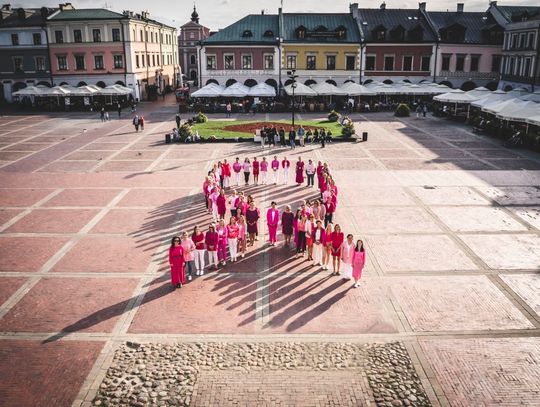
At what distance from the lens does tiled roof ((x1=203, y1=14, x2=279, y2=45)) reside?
167ft

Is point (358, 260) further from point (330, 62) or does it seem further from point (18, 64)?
point (18, 64)

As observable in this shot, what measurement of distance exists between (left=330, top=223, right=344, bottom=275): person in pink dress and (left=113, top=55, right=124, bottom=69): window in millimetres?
46649

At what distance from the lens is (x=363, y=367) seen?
30.7 feet

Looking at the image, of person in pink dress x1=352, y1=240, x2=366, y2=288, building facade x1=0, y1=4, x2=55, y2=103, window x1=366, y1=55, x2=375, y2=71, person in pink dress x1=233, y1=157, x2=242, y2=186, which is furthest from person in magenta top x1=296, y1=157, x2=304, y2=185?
building facade x1=0, y1=4, x2=55, y2=103

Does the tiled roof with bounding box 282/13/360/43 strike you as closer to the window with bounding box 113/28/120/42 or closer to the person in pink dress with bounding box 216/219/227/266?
the window with bounding box 113/28/120/42

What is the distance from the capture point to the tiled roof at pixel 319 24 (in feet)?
169

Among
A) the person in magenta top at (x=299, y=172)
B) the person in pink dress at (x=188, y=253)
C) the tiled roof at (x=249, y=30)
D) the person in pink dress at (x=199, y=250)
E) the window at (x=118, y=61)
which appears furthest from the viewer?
the window at (x=118, y=61)

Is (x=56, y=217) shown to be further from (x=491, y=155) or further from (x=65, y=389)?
(x=491, y=155)

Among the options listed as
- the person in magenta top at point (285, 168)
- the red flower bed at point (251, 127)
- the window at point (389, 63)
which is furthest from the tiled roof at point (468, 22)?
the person in magenta top at point (285, 168)

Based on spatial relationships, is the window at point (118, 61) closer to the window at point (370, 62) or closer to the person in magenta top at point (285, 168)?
the window at point (370, 62)

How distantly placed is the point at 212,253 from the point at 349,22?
46.8 metres

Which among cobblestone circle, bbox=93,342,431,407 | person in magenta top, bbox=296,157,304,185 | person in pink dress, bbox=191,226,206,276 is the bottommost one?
cobblestone circle, bbox=93,342,431,407

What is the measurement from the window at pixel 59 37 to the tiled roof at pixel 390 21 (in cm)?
3336

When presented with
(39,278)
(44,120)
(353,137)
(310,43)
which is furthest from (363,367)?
(310,43)
